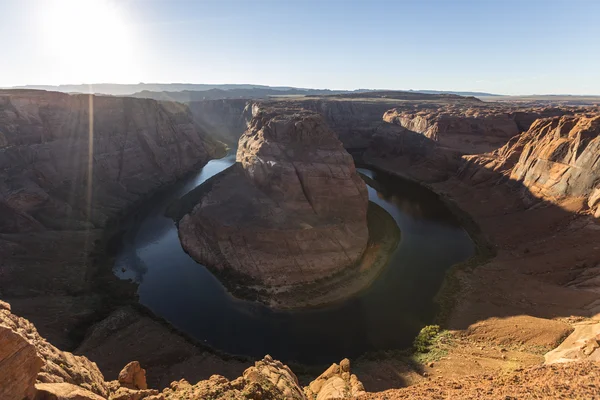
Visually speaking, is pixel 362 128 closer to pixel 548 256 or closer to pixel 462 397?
pixel 548 256

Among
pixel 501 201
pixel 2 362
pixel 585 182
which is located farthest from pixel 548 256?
pixel 2 362

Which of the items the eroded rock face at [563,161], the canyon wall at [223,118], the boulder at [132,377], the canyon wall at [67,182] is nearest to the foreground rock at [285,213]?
the canyon wall at [67,182]

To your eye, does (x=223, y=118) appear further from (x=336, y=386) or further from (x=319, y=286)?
(x=336, y=386)

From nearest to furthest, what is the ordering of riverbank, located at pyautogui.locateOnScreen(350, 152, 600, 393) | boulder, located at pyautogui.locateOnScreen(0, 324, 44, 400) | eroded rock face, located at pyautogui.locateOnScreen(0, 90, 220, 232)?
boulder, located at pyautogui.locateOnScreen(0, 324, 44, 400)
riverbank, located at pyautogui.locateOnScreen(350, 152, 600, 393)
eroded rock face, located at pyautogui.locateOnScreen(0, 90, 220, 232)

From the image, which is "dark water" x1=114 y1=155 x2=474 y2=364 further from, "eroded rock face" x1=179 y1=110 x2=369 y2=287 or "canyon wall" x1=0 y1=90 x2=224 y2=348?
"canyon wall" x1=0 y1=90 x2=224 y2=348

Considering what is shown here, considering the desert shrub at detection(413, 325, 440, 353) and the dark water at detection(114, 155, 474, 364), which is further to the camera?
the dark water at detection(114, 155, 474, 364)

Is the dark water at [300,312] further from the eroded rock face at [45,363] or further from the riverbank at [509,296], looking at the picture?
the eroded rock face at [45,363]

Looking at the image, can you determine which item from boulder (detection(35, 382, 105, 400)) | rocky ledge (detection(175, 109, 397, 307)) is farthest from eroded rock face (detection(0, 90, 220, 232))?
boulder (detection(35, 382, 105, 400))
